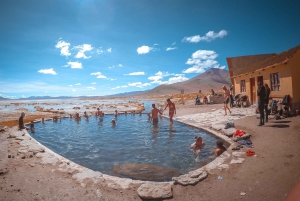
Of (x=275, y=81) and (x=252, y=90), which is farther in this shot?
(x=252, y=90)

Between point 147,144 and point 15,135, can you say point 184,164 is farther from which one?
point 15,135

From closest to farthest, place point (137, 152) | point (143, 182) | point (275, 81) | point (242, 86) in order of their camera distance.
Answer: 1. point (143, 182)
2. point (137, 152)
3. point (275, 81)
4. point (242, 86)

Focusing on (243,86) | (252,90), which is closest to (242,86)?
(243,86)

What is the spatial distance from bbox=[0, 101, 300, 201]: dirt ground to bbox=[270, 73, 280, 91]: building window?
9033 mm

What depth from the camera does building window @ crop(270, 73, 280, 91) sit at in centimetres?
1320

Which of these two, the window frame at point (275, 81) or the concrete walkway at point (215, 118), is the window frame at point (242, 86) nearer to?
the window frame at point (275, 81)

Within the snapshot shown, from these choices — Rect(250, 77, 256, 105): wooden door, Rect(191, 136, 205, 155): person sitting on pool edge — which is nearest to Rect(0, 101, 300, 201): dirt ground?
Rect(191, 136, 205, 155): person sitting on pool edge

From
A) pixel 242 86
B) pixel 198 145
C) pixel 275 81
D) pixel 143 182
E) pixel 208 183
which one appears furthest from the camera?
pixel 242 86

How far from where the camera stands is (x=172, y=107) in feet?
43.9

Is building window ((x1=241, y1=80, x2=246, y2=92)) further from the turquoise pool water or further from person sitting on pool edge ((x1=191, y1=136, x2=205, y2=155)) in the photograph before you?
person sitting on pool edge ((x1=191, y1=136, x2=205, y2=155))

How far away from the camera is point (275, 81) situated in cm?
1348

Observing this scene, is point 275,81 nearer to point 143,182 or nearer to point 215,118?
point 215,118

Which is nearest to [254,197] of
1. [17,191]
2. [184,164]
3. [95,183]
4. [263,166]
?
[263,166]

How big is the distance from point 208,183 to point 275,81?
12.9 m
